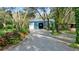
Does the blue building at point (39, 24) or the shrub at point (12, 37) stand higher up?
the blue building at point (39, 24)

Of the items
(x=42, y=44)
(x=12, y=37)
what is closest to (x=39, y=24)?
(x=42, y=44)

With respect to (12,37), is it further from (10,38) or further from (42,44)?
(42,44)

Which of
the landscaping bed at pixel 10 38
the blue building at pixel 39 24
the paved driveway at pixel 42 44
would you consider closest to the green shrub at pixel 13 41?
the landscaping bed at pixel 10 38

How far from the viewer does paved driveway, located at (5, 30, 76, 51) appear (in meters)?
8.87

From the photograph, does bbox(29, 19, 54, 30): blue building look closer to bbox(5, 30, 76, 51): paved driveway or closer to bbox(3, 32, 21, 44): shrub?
bbox(5, 30, 76, 51): paved driveway

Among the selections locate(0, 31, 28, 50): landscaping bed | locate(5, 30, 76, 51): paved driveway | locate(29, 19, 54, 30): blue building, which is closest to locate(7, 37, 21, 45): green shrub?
locate(0, 31, 28, 50): landscaping bed

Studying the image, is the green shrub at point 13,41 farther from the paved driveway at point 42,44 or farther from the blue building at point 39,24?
the blue building at point 39,24

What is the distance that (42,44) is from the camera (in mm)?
8914

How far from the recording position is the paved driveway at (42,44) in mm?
8867

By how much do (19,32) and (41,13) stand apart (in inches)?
25.2
